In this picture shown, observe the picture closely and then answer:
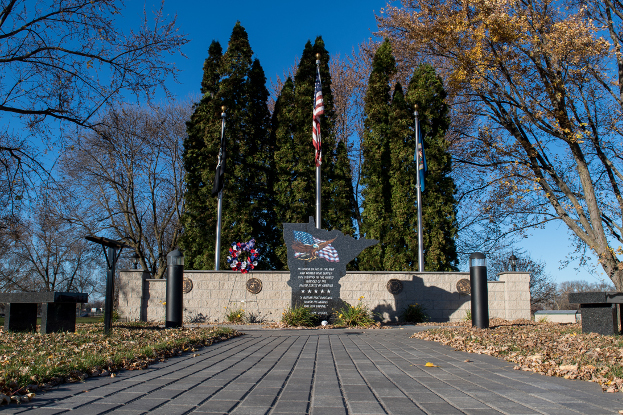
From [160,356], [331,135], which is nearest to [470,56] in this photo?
[331,135]

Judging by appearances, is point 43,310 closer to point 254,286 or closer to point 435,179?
point 254,286

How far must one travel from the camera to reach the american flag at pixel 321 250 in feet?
40.7

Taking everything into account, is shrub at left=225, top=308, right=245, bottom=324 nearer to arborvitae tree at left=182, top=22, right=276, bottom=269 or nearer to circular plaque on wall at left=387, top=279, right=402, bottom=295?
arborvitae tree at left=182, top=22, right=276, bottom=269

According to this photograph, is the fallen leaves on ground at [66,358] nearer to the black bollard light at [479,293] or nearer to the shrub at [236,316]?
the black bollard light at [479,293]

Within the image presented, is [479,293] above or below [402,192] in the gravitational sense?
below

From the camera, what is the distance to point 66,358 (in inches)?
184

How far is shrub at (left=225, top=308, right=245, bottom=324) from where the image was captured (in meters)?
13.6

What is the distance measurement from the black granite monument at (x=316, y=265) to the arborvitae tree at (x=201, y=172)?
22.1ft

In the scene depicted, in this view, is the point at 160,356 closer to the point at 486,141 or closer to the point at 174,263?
the point at 174,263

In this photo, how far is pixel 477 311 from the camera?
32.9 feet

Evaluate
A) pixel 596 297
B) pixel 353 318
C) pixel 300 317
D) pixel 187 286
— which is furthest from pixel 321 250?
pixel 596 297

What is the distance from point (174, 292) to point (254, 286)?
4.36 m

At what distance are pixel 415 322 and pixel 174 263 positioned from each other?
25.3 feet

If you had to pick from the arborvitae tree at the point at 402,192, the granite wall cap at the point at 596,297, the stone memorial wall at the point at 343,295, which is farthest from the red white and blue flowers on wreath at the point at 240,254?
the granite wall cap at the point at 596,297
